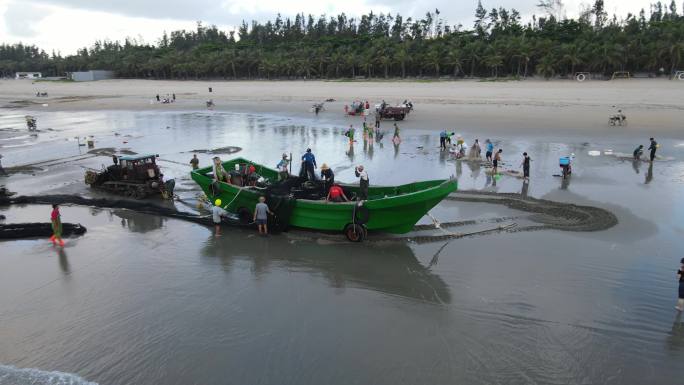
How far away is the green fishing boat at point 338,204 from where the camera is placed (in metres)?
10.4

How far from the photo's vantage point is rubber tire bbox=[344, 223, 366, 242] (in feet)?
35.3

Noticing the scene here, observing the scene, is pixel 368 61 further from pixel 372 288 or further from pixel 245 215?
pixel 372 288

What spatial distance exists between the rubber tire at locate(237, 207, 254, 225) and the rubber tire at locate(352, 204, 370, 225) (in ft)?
9.90

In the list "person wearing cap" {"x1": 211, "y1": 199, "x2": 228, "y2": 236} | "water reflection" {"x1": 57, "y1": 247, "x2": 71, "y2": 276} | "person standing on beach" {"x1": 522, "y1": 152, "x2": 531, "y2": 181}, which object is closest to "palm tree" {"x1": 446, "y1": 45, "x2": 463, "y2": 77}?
"person standing on beach" {"x1": 522, "y1": 152, "x2": 531, "y2": 181}

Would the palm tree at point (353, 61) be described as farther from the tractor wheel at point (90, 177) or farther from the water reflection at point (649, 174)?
the tractor wheel at point (90, 177)

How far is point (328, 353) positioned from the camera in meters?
6.75

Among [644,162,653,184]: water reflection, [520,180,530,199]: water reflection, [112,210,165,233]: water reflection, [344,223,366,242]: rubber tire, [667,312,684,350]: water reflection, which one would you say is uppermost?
[644,162,653,184]: water reflection

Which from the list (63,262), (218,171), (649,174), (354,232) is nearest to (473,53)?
(649,174)

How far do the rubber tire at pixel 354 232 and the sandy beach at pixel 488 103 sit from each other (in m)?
18.8

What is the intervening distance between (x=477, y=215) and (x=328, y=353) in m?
7.16

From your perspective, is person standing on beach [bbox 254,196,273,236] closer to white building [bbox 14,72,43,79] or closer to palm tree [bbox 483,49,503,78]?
palm tree [bbox 483,49,503,78]

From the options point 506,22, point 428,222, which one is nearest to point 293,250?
point 428,222

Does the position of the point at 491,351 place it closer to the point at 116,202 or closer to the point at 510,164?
the point at 116,202

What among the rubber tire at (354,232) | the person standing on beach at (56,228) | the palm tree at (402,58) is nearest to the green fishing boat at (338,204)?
the rubber tire at (354,232)
